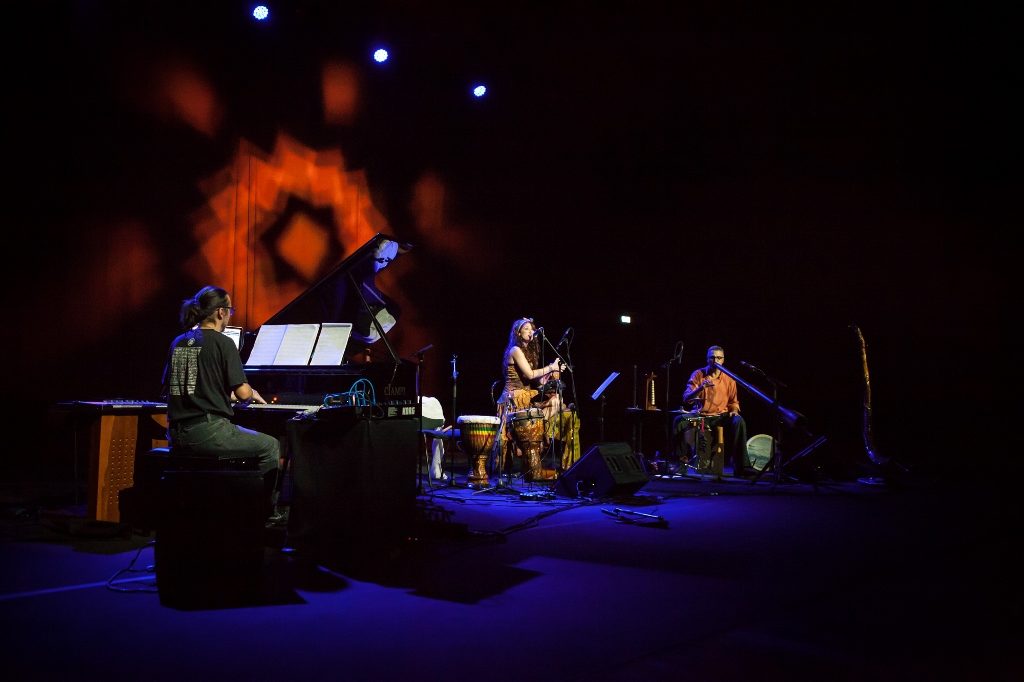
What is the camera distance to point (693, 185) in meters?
11.1

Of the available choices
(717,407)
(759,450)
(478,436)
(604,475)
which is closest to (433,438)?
(478,436)

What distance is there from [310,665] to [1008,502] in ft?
20.4

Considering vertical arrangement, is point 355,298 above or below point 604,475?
above

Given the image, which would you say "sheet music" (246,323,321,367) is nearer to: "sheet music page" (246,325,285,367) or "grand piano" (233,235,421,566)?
"sheet music page" (246,325,285,367)

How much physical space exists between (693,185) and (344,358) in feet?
25.6

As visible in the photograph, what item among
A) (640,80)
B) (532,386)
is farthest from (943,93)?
(532,386)

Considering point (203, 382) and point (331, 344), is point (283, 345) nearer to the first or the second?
point (331, 344)

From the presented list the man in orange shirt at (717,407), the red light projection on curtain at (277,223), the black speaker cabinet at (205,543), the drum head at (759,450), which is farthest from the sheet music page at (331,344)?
the drum head at (759,450)

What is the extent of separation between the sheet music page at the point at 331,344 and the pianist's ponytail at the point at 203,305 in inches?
44.0

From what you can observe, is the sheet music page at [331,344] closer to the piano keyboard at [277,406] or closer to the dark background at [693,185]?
the piano keyboard at [277,406]

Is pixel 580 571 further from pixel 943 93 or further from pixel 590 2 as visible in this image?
pixel 943 93

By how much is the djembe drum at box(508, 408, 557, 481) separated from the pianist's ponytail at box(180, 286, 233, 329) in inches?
138

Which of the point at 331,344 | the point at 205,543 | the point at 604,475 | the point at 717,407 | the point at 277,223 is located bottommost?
the point at 205,543

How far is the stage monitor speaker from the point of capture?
19.8 feet
